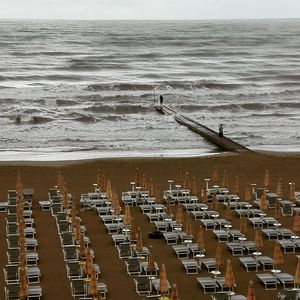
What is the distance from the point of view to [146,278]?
18016 mm

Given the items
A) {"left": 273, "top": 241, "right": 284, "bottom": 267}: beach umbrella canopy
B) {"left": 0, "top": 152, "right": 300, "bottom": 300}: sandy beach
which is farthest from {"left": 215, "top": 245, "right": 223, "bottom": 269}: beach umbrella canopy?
{"left": 273, "top": 241, "right": 284, "bottom": 267}: beach umbrella canopy

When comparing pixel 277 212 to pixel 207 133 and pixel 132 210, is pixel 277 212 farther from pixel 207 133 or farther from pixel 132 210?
pixel 207 133

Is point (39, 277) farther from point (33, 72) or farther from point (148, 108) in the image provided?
point (33, 72)

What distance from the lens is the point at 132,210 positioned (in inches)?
984

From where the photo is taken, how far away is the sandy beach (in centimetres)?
1841

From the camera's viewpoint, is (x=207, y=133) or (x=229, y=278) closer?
(x=229, y=278)

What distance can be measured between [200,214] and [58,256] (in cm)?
533

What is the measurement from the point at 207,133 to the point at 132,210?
60.8 feet

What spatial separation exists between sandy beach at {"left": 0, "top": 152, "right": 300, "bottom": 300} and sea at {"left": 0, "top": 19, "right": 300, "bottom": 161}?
506 centimetres

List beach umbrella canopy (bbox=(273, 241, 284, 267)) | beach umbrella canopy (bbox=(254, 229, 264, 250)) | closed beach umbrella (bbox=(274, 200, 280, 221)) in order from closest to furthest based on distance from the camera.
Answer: beach umbrella canopy (bbox=(273, 241, 284, 267)) → beach umbrella canopy (bbox=(254, 229, 264, 250)) → closed beach umbrella (bbox=(274, 200, 280, 221))

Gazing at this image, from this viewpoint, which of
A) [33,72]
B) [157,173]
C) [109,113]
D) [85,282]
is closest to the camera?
[85,282]

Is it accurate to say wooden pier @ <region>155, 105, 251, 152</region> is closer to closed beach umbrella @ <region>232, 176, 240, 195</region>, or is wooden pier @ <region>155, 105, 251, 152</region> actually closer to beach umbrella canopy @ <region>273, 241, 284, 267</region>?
closed beach umbrella @ <region>232, 176, 240, 195</region>

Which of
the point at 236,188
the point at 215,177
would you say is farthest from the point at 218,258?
the point at 215,177

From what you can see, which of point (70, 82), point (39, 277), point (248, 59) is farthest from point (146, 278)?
point (248, 59)
